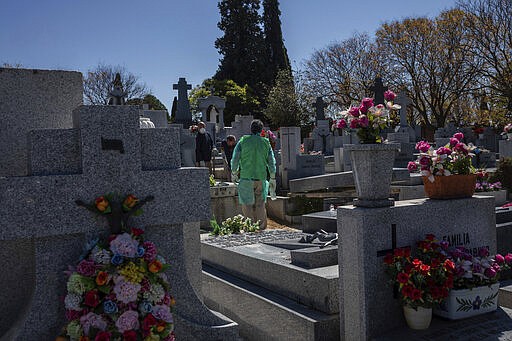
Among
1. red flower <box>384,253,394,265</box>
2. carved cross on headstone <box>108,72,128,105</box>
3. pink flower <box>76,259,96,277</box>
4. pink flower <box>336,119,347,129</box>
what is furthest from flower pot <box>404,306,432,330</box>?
carved cross on headstone <box>108,72,128,105</box>

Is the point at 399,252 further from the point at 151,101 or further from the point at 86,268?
the point at 151,101

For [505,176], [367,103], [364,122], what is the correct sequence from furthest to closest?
[505,176]
[367,103]
[364,122]

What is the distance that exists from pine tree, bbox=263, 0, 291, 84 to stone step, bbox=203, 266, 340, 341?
1598 inches

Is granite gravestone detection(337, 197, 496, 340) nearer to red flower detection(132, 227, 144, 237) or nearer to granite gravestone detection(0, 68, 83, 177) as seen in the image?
red flower detection(132, 227, 144, 237)

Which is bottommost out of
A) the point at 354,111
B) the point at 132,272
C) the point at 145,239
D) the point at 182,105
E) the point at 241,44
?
the point at 132,272

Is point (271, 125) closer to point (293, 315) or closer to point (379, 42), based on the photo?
point (379, 42)

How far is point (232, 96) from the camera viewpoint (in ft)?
136

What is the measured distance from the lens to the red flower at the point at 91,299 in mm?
2850

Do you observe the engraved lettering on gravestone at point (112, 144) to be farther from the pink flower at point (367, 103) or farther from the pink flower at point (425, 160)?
the pink flower at point (425, 160)

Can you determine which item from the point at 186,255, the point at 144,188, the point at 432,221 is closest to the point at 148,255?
the point at 144,188

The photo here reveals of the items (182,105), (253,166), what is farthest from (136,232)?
(182,105)

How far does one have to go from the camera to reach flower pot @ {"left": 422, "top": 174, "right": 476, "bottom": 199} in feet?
15.2

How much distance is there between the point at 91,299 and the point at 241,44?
148 ft

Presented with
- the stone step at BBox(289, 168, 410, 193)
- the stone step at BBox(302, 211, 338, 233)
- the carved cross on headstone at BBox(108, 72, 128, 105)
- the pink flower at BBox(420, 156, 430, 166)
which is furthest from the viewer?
the stone step at BBox(289, 168, 410, 193)
